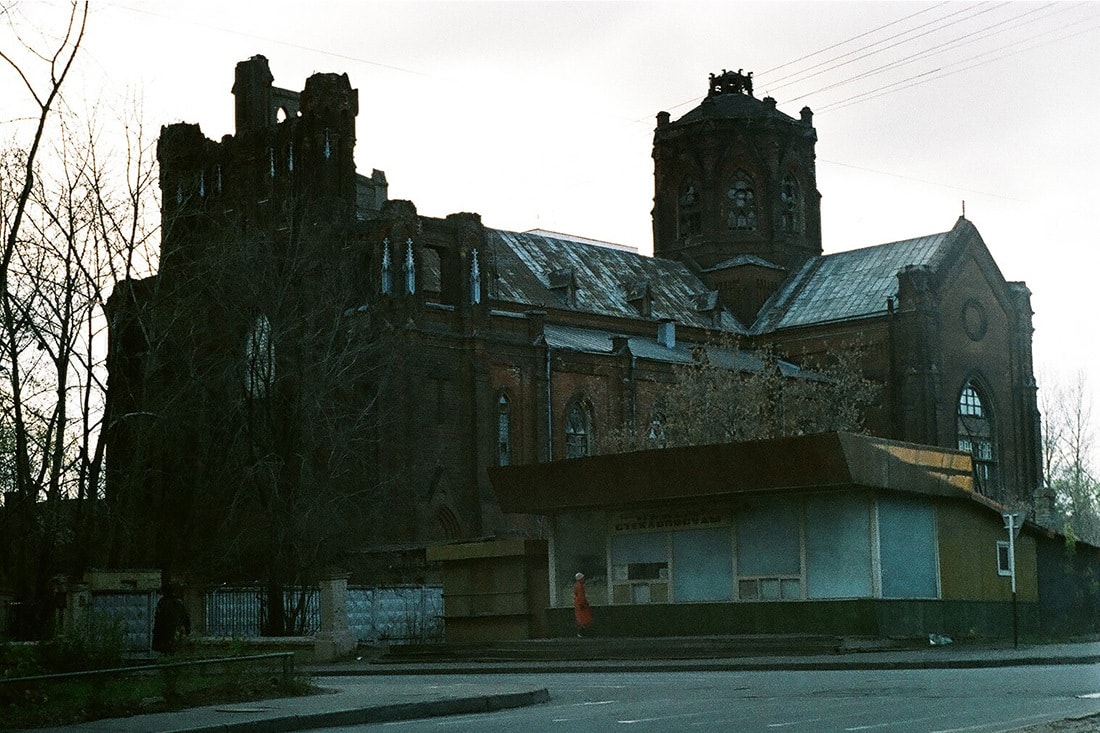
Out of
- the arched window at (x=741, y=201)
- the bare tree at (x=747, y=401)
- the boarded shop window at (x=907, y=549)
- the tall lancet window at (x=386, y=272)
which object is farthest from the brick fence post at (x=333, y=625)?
the arched window at (x=741, y=201)

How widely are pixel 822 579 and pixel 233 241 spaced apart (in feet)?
83.2

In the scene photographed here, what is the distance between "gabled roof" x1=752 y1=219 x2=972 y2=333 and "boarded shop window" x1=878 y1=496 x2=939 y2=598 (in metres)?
40.2

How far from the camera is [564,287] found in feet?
233

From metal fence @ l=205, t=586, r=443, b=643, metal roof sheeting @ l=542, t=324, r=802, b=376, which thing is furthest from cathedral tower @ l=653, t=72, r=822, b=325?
metal fence @ l=205, t=586, r=443, b=643

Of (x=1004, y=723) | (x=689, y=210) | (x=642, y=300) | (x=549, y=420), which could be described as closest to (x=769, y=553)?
(x=1004, y=723)

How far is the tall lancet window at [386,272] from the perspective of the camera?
60.0 metres

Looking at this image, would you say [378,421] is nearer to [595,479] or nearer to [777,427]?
[777,427]

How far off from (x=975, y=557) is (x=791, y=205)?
164 feet

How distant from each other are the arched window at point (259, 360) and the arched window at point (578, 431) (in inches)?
663

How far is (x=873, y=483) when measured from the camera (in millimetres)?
31875

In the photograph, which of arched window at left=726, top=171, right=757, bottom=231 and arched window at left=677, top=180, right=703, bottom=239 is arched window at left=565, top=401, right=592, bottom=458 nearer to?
arched window at left=677, top=180, right=703, bottom=239

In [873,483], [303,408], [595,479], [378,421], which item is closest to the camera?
[873,483]

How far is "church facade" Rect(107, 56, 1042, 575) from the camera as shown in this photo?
4925 cm

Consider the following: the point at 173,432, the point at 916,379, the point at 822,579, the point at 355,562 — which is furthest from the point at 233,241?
the point at 916,379
